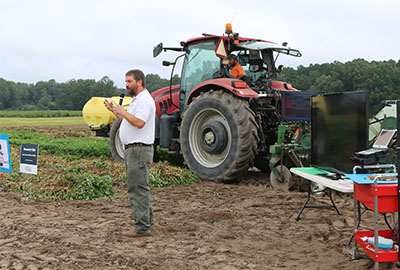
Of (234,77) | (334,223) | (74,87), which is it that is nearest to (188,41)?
(234,77)

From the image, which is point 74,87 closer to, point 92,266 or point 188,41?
point 188,41

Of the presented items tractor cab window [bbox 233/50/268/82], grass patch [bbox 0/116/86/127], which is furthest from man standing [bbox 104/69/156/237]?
grass patch [bbox 0/116/86/127]

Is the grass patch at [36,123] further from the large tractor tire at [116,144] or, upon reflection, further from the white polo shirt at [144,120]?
A: the white polo shirt at [144,120]

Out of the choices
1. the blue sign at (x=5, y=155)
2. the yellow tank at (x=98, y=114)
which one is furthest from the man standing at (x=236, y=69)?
the yellow tank at (x=98, y=114)

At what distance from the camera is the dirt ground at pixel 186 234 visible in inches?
150

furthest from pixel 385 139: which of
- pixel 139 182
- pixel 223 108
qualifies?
pixel 223 108

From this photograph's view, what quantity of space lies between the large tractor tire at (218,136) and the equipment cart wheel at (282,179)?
51 cm

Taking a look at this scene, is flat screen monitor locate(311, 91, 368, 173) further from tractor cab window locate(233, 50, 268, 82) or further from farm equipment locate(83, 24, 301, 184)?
tractor cab window locate(233, 50, 268, 82)

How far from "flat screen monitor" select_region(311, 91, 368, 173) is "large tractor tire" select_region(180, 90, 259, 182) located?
2.03 m

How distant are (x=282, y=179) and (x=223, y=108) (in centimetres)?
156

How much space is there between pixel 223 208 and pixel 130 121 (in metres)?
2.06

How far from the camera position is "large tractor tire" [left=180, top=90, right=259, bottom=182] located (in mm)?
7230

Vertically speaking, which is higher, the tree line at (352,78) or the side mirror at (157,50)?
the tree line at (352,78)

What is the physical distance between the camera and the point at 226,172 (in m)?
7.46
